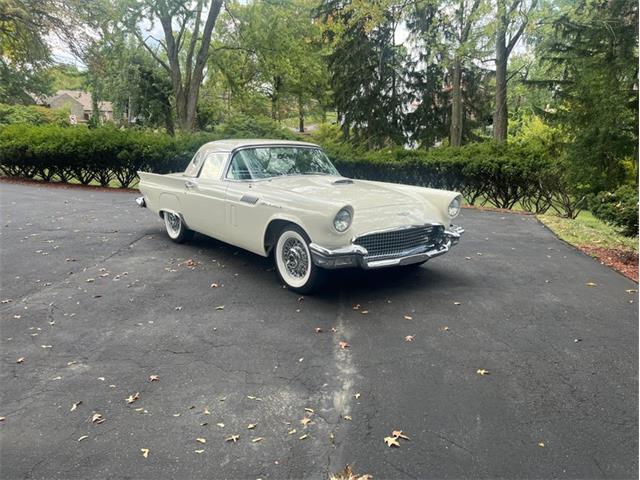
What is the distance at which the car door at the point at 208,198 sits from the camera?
19.0 feet

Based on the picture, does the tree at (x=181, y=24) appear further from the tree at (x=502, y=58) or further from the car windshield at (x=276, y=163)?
the car windshield at (x=276, y=163)

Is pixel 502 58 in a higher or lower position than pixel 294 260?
higher

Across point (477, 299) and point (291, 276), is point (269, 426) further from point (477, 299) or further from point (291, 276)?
point (477, 299)

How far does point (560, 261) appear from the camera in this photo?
6355 mm

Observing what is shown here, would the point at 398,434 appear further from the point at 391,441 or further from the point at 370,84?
the point at 370,84

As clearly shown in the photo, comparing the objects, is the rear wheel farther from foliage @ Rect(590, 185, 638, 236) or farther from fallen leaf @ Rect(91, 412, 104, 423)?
foliage @ Rect(590, 185, 638, 236)

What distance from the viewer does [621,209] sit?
6.57 m

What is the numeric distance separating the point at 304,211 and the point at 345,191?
2.57ft

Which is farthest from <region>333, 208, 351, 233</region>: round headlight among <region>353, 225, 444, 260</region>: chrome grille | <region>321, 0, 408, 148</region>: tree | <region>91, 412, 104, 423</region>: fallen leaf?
<region>321, 0, 408, 148</region>: tree

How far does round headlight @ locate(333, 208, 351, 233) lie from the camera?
438cm

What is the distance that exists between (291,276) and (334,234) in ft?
2.86

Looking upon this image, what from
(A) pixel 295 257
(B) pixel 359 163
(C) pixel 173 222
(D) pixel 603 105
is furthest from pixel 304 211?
(B) pixel 359 163

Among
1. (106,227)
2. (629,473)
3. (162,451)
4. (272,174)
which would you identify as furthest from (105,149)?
(629,473)

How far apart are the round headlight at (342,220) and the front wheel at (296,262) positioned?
16.7 inches
